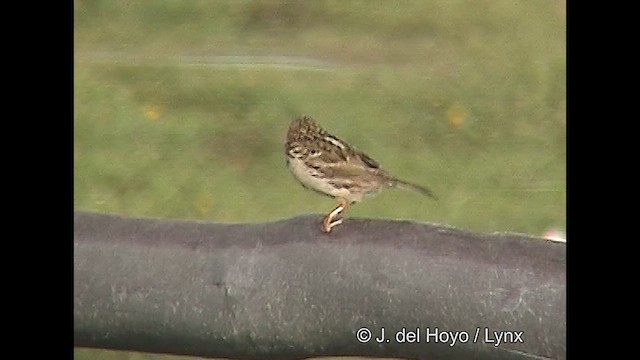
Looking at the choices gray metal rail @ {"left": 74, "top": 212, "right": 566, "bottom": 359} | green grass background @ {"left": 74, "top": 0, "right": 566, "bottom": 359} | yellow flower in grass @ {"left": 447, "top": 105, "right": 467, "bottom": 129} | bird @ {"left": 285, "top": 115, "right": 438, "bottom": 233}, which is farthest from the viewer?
yellow flower in grass @ {"left": 447, "top": 105, "right": 467, "bottom": 129}

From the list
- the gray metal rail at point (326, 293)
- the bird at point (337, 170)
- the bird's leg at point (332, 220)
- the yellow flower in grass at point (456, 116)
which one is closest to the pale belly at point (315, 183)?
the bird at point (337, 170)

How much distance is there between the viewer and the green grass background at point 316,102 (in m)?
3.29

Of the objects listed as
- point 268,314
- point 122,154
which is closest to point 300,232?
point 268,314

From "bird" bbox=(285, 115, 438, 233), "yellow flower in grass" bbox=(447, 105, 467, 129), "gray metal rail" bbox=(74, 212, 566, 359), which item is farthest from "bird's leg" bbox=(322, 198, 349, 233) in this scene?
"yellow flower in grass" bbox=(447, 105, 467, 129)

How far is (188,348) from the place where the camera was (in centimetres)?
142

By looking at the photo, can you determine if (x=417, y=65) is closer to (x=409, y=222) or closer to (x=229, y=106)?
(x=229, y=106)

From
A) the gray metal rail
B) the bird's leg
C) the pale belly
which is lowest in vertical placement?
the gray metal rail

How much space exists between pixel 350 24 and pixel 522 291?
2.36 m

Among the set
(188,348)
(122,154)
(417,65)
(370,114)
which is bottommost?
(188,348)

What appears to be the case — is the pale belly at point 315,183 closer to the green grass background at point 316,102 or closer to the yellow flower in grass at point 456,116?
the green grass background at point 316,102

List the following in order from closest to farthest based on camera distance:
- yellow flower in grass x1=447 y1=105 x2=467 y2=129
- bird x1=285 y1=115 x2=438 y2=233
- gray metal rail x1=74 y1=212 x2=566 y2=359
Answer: gray metal rail x1=74 y1=212 x2=566 y2=359
bird x1=285 y1=115 x2=438 y2=233
yellow flower in grass x1=447 y1=105 x2=467 y2=129

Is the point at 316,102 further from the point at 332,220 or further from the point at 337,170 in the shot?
the point at 332,220

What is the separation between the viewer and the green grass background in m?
3.29

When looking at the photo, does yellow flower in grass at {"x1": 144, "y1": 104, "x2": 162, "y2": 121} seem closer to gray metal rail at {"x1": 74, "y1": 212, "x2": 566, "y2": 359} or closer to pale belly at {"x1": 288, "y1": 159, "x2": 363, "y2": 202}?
pale belly at {"x1": 288, "y1": 159, "x2": 363, "y2": 202}
